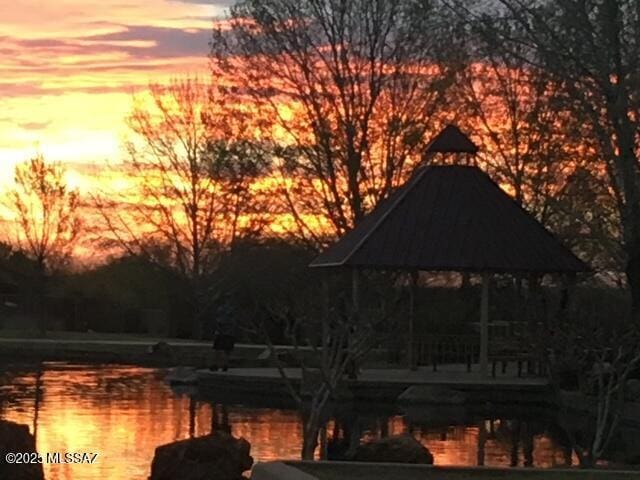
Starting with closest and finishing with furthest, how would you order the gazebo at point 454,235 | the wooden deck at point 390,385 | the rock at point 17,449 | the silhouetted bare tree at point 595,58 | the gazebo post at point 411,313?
the rock at point 17,449, the silhouetted bare tree at point 595,58, the wooden deck at point 390,385, the gazebo at point 454,235, the gazebo post at point 411,313

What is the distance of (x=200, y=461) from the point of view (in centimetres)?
1577

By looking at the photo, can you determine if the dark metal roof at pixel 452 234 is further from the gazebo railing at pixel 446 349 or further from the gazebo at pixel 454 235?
the gazebo railing at pixel 446 349

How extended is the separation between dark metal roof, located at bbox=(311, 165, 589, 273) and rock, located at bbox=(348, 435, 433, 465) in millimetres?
12358

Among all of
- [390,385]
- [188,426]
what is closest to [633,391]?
Answer: [390,385]

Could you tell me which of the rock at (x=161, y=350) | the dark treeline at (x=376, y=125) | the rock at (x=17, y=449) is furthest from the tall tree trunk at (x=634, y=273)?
the rock at (x=161, y=350)

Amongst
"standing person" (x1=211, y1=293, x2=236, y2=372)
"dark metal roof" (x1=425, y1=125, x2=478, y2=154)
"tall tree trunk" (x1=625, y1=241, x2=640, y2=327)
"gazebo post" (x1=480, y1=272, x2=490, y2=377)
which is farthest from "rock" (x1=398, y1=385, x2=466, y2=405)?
"dark metal roof" (x1=425, y1=125, x2=478, y2=154)

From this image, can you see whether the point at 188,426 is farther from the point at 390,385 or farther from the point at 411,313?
the point at 411,313

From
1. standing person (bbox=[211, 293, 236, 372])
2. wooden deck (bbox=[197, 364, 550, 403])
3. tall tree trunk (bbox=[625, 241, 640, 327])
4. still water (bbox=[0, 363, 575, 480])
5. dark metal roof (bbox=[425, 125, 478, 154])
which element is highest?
dark metal roof (bbox=[425, 125, 478, 154])

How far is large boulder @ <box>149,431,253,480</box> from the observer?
50.7 feet

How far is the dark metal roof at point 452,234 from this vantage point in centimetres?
2947

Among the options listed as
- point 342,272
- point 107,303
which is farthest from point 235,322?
point 107,303

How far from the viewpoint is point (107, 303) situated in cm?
5088

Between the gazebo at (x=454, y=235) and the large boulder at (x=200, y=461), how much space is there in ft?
40.4

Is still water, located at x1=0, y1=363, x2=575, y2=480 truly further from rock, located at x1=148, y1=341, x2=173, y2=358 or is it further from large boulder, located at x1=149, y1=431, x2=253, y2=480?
rock, located at x1=148, y1=341, x2=173, y2=358
